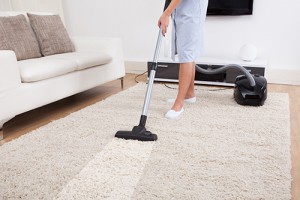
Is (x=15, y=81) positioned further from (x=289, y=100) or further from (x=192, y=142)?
→ (x=289, y=100)

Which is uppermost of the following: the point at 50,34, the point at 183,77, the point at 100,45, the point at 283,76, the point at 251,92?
the point at 50,34

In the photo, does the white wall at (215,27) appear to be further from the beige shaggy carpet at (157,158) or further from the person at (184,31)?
the person at (184,31)

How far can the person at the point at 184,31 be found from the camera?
1.89m

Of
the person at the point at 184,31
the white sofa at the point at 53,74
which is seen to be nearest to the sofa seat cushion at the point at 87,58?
the white sofa at the point at 53,74

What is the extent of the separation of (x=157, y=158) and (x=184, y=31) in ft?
3.08

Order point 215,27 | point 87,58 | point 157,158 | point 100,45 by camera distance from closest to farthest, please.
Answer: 1. point 157,158
2. point 87,58
3. point 100,45
4. point 215,27

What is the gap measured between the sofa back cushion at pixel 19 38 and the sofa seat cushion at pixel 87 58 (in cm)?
19

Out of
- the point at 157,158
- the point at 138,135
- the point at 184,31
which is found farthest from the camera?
the point at 184,31

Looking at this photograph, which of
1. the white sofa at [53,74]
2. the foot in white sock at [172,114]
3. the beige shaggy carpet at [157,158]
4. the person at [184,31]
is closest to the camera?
the beige shaggy carpet at [157,158]

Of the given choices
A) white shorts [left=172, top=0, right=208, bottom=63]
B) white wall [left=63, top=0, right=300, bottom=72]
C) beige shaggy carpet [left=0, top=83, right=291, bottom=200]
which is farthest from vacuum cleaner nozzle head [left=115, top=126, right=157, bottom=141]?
white wall [left=63, top=0, right=300, bottom=72]

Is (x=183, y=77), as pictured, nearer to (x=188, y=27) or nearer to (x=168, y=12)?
(x=188, y=27)

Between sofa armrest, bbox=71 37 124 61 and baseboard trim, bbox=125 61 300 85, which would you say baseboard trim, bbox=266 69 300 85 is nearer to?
baseboard trim, bbox=125 61 300 85

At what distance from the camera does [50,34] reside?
104 inches

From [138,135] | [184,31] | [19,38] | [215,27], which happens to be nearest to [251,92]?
[184,31]
